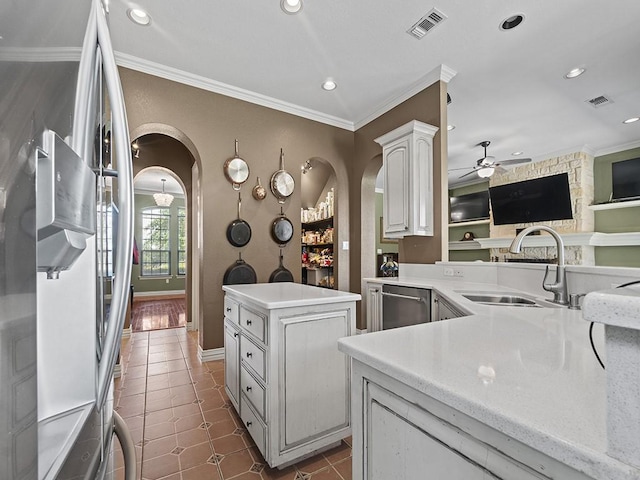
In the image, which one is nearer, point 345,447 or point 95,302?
point 95,302

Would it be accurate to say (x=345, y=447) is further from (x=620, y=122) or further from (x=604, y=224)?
(x=604, y=224)

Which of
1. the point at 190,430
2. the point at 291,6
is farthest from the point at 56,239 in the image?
the point at 291,6

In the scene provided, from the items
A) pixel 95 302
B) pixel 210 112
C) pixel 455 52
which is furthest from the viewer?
pixel 210 112

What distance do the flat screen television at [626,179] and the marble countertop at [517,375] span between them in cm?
582

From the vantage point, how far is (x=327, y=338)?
1737mm

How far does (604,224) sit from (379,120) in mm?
4761

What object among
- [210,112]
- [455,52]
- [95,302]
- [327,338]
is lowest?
[327,338]

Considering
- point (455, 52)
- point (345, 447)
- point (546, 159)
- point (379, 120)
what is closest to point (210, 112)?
point (379, 120)

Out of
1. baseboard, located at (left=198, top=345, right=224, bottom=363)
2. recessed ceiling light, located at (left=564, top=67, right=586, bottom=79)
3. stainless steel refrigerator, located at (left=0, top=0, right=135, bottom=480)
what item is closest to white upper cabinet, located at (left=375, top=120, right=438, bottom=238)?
recessed ceiling light, located at (left=564, top=67, right=586, bottom=79)

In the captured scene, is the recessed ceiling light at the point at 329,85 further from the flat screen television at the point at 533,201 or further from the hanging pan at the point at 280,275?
the flat screen television at the point at 533,201

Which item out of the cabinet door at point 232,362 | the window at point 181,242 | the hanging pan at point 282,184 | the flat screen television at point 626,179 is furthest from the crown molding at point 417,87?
the window at point 181,242

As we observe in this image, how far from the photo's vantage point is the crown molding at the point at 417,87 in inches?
123

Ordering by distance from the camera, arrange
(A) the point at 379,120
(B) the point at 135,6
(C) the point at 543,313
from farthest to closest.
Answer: (A) the point at 379,120 → (B) the point at 135,6 → (C) the point at 543,313

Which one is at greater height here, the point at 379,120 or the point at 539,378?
the point at 379,120
